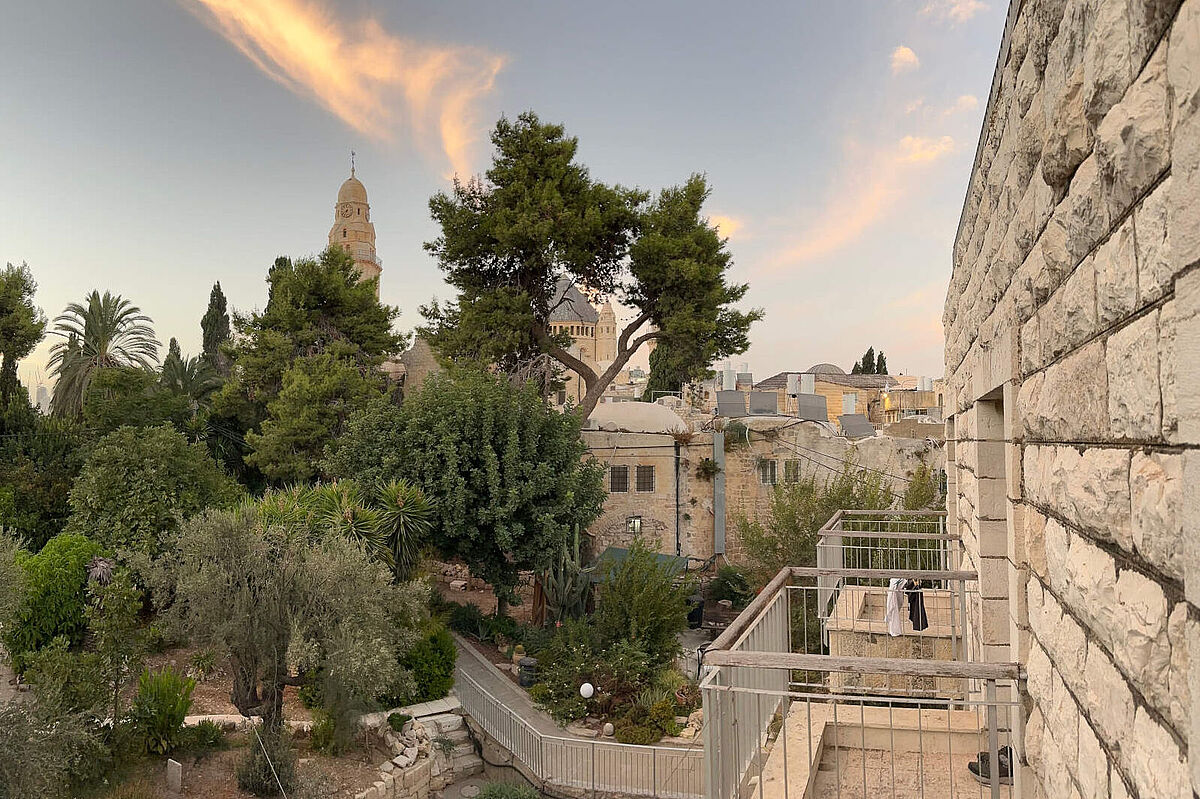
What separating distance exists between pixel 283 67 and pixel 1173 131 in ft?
88.3

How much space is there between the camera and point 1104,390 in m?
1.63

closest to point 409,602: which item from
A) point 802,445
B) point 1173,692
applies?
point 1173,692

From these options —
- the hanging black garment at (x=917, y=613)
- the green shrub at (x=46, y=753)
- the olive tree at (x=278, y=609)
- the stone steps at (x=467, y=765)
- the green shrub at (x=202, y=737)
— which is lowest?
the stone steps at (x=467, y=765)

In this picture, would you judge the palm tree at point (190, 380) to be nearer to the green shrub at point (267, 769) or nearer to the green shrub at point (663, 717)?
the green shrub at point (267, 769)

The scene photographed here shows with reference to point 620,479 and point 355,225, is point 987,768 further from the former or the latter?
point 355,225

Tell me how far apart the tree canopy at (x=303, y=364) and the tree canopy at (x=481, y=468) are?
4.89m

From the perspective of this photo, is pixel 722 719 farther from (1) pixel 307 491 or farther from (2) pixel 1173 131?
(1) pixel 307 491

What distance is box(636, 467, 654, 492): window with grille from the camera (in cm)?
2223

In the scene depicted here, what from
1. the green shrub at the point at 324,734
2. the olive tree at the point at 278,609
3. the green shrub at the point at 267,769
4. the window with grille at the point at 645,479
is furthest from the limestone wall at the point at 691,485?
the green shrub at the point at 267,769

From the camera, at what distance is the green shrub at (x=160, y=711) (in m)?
10.3

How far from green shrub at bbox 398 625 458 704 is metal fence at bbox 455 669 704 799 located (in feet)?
5.84

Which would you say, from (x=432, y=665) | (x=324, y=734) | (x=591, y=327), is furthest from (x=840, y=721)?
(x=591, y=327)

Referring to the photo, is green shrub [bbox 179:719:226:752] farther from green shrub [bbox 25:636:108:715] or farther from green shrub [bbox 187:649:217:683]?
green shrub [bbox 25:636:108:715]

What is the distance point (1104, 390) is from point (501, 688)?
13.5 m
